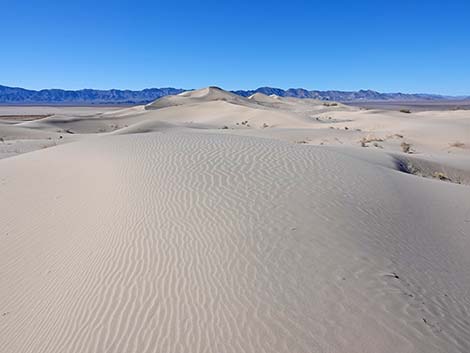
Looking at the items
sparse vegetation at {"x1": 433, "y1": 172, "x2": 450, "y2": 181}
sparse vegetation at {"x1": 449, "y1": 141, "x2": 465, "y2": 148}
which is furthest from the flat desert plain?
sparse vegetation at {"x1": 449, "y1": 141, "x2": 465, "y2": 148}

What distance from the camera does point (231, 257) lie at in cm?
425

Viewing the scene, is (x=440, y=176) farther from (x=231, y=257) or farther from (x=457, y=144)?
(x=231, y=257)

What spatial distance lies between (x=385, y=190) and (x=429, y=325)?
4188 millimetres

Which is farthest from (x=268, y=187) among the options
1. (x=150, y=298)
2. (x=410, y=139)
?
(x=410, y=139)

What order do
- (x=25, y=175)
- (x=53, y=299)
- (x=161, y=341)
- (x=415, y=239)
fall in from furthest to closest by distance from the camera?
(x=25, y=175), (x=415, y=239), (x=53, y=299), (x=161, y=341)

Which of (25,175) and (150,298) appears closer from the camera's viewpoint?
(150,298)

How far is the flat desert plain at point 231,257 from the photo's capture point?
3277 millimetres

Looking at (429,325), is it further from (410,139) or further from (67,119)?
(67,119)

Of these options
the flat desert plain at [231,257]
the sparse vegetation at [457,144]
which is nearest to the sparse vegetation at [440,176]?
the flat desert plain at [231,257]

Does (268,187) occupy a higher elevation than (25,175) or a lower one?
higher

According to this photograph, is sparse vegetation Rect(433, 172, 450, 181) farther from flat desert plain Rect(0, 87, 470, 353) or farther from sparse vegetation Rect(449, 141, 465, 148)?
sparse vegetation Rect(449, 141, 465, 148)

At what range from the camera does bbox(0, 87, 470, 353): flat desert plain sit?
10.8ft

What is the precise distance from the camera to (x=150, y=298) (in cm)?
372

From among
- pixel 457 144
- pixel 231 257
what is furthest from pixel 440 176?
pixel 231 257
